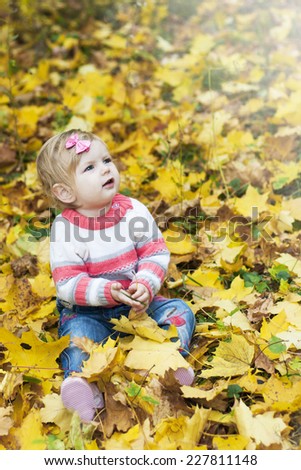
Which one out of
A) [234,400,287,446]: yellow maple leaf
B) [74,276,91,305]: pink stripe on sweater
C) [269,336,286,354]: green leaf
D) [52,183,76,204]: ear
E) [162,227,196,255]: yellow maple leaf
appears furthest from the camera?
[162,227,196,255]: yellow maple leaf

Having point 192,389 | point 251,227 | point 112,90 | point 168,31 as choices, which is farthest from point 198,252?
point 168,31

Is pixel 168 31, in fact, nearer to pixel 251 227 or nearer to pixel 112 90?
pixel 112 90

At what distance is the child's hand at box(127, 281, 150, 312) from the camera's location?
2311 millimetres

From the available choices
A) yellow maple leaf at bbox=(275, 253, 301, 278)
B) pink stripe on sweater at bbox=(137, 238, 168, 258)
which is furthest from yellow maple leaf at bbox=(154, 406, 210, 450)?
yellow maple leaf at bbox=(275, 253, 301, 278)

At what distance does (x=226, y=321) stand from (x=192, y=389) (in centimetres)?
44

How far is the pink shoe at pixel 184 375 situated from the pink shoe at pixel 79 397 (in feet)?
0.97

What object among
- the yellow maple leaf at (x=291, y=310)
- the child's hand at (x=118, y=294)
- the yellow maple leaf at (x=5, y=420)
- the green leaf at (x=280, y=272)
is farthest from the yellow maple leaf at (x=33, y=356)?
the green leaf at (x=280, y=272)

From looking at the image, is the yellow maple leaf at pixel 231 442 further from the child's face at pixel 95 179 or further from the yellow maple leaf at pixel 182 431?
the child's face at pixel 95 179

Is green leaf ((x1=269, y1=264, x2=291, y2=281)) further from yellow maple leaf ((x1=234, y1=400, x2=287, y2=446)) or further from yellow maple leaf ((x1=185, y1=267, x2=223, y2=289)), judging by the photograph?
yellow maple leaf ((x1=234, y1=400, x2=287, y2=446))

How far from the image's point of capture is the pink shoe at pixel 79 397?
211cm

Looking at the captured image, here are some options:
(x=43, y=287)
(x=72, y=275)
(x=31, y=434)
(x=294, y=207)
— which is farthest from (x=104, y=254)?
(x=294, y=207)

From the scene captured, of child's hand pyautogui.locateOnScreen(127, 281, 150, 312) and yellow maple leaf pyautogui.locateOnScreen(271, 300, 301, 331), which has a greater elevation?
child's hand pyautogui.locateOnScreen(127, 281, 150, 312)

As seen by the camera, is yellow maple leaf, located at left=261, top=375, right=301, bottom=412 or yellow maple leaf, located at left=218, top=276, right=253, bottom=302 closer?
yellow maple leaf, located at left=261, top=375, right=301, bottom=412

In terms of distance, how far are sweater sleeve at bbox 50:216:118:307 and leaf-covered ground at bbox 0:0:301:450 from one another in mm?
149
